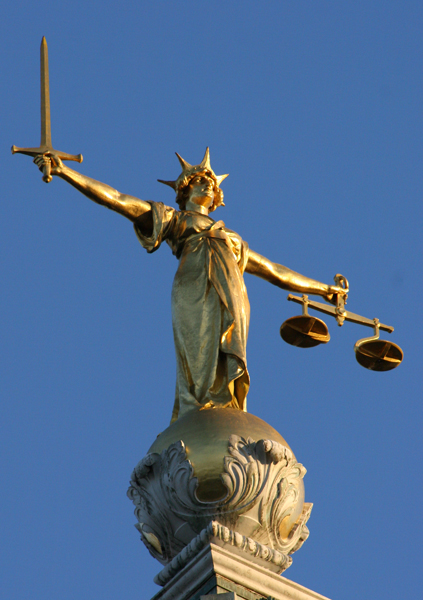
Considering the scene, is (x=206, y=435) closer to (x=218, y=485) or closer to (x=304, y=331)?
(x=218, y=485)

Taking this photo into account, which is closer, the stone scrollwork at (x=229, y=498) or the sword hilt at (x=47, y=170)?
the stone scrollwork at (x=229, y=498)

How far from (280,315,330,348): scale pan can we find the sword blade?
363 centimetres

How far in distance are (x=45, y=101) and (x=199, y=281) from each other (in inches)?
103

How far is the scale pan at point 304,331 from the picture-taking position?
16.6 metres

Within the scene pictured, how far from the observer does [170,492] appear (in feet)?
45.3

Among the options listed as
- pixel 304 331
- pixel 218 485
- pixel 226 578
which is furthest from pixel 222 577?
pixel 304 331

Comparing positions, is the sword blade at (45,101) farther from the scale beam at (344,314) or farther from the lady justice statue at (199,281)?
the scale beam at (344,314)

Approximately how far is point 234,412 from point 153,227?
8.81 ft

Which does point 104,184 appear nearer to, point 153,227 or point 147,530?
point 153,227

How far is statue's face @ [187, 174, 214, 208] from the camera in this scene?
16.8 meters

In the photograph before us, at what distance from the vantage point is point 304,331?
16656 mm

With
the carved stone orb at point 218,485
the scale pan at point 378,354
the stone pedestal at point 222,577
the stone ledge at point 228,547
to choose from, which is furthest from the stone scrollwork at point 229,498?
the scale pan at point 378,354

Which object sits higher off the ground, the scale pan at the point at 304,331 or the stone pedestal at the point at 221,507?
the scale pan at the point at 304,331

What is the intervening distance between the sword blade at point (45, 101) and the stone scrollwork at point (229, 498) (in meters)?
3.73
